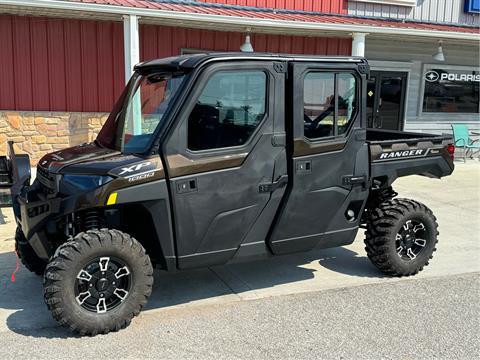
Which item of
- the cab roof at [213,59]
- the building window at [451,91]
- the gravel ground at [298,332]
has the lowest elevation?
the gravel ground at [298,332]

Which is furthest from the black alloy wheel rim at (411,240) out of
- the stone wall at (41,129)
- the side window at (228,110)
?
the stone wall at (41,129)

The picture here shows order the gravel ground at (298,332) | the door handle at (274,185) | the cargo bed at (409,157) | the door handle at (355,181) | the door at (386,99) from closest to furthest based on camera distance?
the gravel ground at (298,332) < the door handle at (274,185) < the door handle at (355,181) < the cargo bed at (409,157) < the door at (386,99)

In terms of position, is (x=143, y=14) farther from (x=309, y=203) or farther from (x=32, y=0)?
(x=309, y=203)

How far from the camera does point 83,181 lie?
357 cm

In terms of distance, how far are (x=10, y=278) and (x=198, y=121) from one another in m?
2.46

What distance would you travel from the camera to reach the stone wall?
981cm

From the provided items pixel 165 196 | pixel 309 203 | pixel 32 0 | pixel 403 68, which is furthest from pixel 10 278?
pixel 403 68

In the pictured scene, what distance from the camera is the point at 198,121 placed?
3.74 m

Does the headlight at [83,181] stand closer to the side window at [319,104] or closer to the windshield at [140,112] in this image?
the windshield at [140,112]

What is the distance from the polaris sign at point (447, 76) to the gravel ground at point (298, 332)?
390 inches

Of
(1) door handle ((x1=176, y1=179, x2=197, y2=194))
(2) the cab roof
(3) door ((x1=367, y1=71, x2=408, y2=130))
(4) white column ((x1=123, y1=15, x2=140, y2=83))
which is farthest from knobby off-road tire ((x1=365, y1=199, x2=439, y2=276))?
(3) door ((x1=367, y1=71, x2=408, y2=130))

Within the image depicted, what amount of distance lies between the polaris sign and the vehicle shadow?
912cm

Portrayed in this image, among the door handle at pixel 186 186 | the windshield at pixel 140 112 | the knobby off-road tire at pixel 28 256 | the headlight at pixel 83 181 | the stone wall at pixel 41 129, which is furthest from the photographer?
the stone wall at pixel 41 129

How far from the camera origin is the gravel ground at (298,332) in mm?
3367
